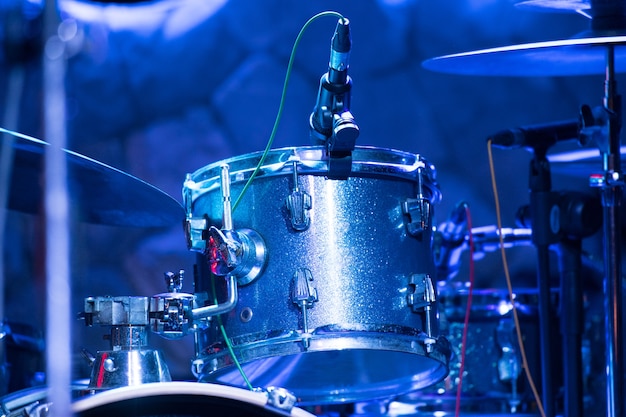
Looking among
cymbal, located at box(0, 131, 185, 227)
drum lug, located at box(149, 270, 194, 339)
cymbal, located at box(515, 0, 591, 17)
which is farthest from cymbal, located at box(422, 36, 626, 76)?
drum lug, located at box(149, 270, 194, 339)

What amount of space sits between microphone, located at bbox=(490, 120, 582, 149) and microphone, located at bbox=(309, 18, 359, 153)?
68 cm

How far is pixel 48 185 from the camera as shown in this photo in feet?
2.64

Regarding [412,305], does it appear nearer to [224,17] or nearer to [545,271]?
[545,271]

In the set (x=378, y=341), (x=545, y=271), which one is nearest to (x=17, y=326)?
(x=378, y=341)

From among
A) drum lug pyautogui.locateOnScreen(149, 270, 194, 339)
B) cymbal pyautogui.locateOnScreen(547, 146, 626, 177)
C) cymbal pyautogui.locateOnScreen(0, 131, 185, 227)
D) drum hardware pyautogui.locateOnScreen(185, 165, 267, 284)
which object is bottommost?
drum lug pyautogui.locateOnScreen(149, 270, 194, 339)

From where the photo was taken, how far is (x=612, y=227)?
7.07ft

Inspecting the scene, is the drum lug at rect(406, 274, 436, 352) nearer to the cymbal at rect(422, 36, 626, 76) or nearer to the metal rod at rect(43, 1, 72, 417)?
the cymbal at rect(422, 36, 626, 76)

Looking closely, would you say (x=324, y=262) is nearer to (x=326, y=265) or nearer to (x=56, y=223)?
(x=326, y=265)

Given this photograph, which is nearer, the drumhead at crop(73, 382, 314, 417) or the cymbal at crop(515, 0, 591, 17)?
the drumhead at crop(73, 382, 314, 417)

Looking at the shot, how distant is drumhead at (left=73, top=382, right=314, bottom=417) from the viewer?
1279 millimetres

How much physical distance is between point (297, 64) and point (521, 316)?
1208 mm

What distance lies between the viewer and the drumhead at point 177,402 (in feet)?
4.20

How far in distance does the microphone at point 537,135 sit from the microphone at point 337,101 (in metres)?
0.68

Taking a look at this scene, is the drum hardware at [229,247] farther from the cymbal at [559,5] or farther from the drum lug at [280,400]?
the cymbal at [559,5]
